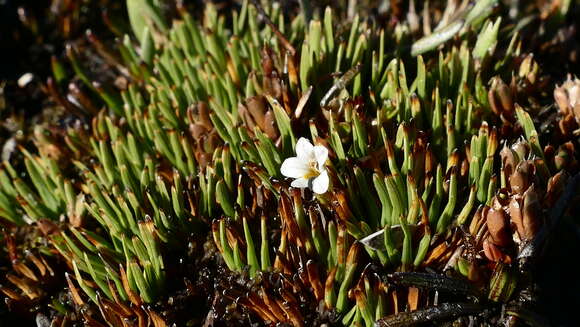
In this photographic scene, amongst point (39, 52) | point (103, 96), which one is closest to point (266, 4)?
point (103, 96)

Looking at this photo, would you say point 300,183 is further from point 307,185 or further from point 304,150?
point 304,150

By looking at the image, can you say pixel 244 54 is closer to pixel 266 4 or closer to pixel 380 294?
pixel 266 4

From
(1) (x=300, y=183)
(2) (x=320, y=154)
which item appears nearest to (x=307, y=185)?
(1) (x=300, y=183)

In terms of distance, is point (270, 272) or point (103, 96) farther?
point (103, 96)

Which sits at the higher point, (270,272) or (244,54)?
(244,54)

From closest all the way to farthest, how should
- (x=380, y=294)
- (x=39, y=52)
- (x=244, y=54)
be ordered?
1. (x=380, y=294)
2. (x=244, y=54)
3. (x=39, y=52)

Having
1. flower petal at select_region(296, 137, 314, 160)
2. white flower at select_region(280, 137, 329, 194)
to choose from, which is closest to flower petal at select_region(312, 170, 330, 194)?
white flower at select_region(280, 137, 329, 194)
